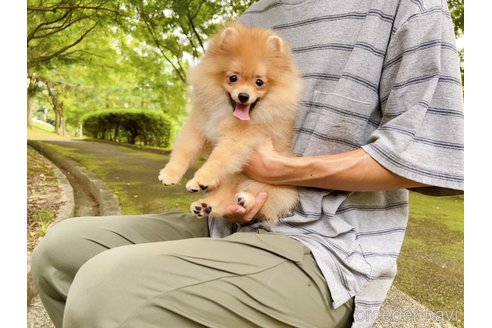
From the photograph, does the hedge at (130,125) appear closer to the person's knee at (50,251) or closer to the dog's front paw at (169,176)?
the dog's front paw at (169,176)

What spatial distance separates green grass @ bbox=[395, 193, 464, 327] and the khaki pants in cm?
124

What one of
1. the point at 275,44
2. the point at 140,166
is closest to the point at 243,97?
the point at 275,44

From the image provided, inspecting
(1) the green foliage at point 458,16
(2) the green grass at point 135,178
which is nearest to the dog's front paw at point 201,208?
(2) the green grass at point 135,178

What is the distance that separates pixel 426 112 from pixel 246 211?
461 millimetres

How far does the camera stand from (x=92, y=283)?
739mm

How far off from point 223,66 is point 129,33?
1.34 m

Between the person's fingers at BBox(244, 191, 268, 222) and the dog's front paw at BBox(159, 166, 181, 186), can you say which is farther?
the dog's front paw at BBox(159, 166, 181, 186)

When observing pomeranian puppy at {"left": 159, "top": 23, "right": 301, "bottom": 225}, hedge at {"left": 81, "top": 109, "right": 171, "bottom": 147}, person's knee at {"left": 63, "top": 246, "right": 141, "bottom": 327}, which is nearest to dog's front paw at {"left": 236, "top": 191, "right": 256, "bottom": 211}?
pomeranian puppy at {"left": 159, "top": 23, "right": 301, "bottom": 225}

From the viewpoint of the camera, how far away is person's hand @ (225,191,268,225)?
1.06 metres

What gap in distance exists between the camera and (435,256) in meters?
2.09

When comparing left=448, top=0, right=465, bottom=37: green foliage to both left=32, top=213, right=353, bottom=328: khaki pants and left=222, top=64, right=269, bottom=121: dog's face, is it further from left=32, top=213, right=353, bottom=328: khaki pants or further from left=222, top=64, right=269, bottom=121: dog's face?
left=32, top=213, right=353, bottom=328: khaki pants

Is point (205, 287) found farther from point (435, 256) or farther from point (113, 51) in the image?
point (113, 51)

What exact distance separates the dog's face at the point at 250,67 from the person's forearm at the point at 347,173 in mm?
233

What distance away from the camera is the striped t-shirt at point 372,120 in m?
0.90
